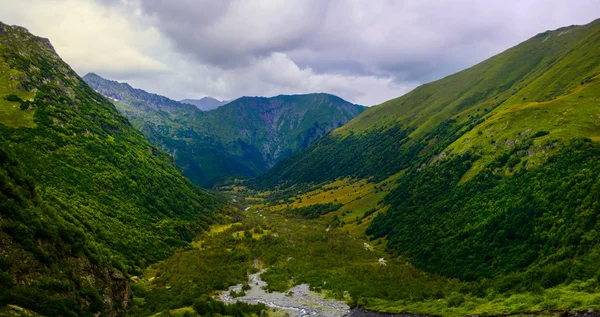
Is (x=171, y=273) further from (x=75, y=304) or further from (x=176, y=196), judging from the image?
(x=176, y=196)

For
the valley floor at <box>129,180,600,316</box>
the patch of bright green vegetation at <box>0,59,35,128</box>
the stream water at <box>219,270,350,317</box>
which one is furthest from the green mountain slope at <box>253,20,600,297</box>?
the patch of bright green vegetation at <box>0,59,35,128</box>

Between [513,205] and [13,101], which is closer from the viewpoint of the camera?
[513,205]

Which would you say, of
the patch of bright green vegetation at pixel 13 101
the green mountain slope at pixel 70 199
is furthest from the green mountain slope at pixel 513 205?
the patch of bright green vegetation at pixel 13 101

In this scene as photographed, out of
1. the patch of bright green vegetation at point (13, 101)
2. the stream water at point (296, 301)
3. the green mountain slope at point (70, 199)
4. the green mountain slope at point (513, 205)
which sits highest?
the patch of bright green vegetation at point (13, 101)

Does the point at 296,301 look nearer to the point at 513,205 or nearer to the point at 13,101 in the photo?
the point at 513,205

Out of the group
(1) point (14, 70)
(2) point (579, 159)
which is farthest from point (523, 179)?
(1) point (14, 70)

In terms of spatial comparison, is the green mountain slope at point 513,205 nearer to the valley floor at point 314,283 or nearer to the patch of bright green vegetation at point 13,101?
the valley floor at point 314,283

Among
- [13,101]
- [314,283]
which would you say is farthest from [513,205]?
[13,101]
